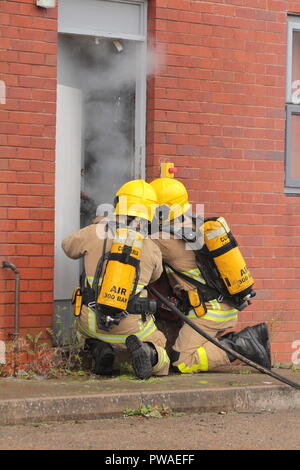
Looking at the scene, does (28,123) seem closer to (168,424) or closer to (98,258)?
(98,258)

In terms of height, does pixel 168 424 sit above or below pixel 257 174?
below

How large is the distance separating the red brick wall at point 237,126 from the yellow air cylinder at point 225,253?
3.22 ft

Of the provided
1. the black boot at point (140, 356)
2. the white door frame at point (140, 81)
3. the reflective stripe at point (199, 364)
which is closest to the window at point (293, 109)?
the white door frame at point (140, 81)

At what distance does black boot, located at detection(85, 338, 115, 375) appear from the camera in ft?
26.8

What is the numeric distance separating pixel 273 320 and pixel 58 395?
296 cm

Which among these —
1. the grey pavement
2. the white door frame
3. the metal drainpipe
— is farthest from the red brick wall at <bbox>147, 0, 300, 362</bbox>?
the metal drainpipe

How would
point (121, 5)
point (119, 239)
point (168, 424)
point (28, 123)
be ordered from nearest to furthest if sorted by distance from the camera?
point (168, 424)
point (119, 239)
point (28, 123)
point (121, 5)

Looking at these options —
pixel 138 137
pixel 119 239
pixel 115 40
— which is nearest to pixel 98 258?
pixel 119 239

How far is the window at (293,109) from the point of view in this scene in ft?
32.3

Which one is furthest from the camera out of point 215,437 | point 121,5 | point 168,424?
point 121,5

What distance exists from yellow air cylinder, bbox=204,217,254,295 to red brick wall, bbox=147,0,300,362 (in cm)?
98

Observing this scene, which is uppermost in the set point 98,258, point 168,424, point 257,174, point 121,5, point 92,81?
point 121,5

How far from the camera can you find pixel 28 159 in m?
8.54

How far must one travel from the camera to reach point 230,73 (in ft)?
31.1
